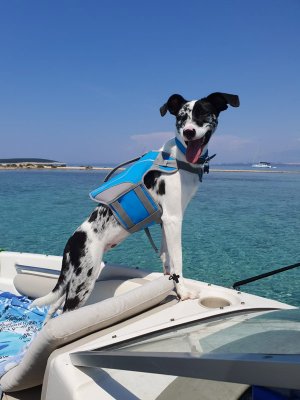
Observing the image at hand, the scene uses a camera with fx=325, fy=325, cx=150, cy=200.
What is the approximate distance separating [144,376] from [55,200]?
18643 mm

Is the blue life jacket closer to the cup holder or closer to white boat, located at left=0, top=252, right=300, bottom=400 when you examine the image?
white boat, located at left=0, top=252, right=300, bottom=400

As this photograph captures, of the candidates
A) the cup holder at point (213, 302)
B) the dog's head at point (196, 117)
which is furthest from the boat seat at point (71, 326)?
the dog's head at point (196, 117)

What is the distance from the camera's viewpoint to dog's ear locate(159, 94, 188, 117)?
2746 millimetres

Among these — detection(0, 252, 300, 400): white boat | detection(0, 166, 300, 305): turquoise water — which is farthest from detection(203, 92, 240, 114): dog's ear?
detection(0, 166, 300, 305): turquoise water

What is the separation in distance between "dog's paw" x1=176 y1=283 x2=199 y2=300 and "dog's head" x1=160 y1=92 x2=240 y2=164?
106 cm

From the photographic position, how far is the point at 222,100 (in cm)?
266

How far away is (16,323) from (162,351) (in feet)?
10.3

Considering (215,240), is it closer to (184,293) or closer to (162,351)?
(184,293)

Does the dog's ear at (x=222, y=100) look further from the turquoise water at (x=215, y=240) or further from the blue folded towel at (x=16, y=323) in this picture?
the turquoise water at (x=215, y=240)

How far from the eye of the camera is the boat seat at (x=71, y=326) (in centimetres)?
180

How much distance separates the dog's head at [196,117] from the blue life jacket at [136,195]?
0.54 ft

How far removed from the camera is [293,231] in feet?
34.5

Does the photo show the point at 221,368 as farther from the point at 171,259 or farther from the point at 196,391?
the point at 171,259

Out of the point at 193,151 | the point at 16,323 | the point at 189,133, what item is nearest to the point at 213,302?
the point at 193,151
